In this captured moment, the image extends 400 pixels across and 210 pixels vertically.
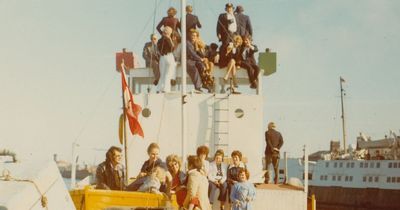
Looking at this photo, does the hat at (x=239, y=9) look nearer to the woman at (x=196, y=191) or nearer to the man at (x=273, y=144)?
the man at (x=273, y=144)

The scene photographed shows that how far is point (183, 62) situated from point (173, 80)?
6.81 feet

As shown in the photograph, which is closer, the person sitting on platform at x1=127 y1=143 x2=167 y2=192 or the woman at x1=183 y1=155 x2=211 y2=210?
the woman at x1=183 y1=155 x2=211 y2=210

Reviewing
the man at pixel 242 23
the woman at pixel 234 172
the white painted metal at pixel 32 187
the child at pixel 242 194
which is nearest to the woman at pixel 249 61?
the man at pixel 242 23

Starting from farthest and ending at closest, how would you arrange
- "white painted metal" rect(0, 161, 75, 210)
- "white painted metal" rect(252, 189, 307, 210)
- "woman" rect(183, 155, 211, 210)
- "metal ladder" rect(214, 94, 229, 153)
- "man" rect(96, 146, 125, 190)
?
1. "metal ladder" rect(214, 94, 229, 153)
2. "white painted metal" rect(252, 189, 307, 210)
3. "man" rect(96, 146, 125, 190)
4. "woman" rect(183, 155, 211, 210)
5. "white painted metal" rect(0, 161, 75, 210)

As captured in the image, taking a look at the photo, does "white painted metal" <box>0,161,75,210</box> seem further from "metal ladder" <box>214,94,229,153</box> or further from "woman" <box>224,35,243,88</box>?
"woman" <box>224,35,243,88</box>

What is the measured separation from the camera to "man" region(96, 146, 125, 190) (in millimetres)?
8289

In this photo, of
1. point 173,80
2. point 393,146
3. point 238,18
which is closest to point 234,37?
point 238,18

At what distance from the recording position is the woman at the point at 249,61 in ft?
48.3

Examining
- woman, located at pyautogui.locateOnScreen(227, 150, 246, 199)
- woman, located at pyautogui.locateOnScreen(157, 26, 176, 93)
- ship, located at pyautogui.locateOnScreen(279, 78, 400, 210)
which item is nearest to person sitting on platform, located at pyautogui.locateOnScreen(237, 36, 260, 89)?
woman, located at pyautogui.locateOnScreen(157, 26, 176, 93)

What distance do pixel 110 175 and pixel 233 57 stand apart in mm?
6972

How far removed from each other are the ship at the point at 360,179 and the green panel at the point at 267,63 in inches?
1124

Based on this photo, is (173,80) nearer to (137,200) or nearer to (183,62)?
(183,62)

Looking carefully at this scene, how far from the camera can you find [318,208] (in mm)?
50719

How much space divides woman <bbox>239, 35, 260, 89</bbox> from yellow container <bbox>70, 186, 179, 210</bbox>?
7041mm
